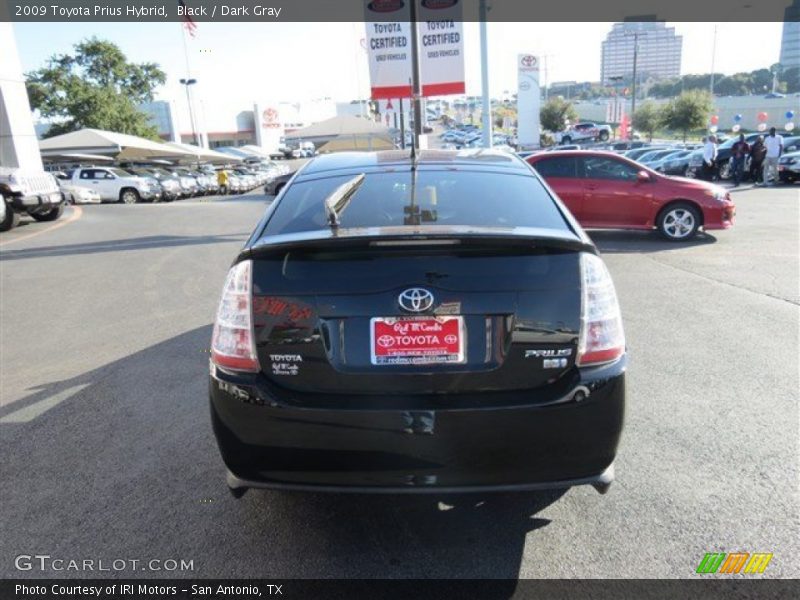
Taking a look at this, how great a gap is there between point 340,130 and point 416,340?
32.1 metres

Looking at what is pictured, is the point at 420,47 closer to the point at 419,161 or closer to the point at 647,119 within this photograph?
the point at 419,161

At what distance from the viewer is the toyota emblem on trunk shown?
229cm

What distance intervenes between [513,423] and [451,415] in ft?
0.82

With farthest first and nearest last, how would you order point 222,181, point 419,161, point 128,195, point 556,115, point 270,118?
point 270,118 → point 556,115 → point 222,181 → point 128,195 → point 419,161

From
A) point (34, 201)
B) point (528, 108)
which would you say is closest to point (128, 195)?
point (34, 201)

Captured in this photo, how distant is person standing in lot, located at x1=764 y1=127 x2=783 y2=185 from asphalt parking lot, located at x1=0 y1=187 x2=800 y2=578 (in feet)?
48.1

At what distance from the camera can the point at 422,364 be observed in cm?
235

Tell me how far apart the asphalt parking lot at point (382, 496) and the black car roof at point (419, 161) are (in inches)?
71.3

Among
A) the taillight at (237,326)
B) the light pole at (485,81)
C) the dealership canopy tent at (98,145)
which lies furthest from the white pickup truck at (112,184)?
the taillight at (237,326)

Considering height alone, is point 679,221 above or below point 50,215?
below

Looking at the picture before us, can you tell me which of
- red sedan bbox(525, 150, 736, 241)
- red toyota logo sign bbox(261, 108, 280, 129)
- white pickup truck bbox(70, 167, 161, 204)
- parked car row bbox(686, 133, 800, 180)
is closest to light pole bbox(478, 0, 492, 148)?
red sedan bbox(525, 150, 736, 241)

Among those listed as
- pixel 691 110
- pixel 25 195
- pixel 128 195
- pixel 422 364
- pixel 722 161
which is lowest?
pixel 128 195

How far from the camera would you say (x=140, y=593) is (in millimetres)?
2467

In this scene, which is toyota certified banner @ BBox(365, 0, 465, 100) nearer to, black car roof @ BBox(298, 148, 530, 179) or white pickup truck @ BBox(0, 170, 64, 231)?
white pickup truck @ BBox(0, 170, 64, 231)
